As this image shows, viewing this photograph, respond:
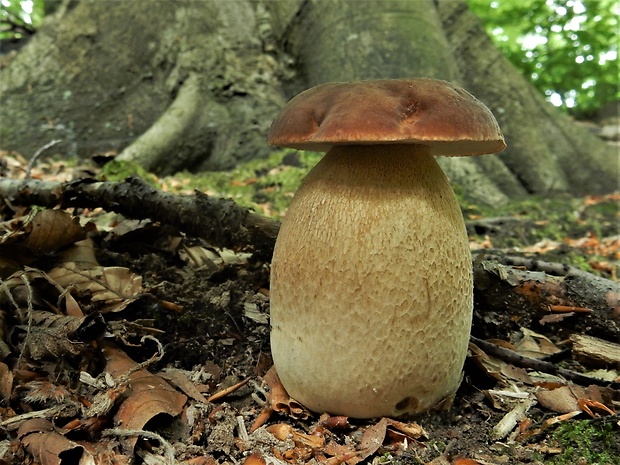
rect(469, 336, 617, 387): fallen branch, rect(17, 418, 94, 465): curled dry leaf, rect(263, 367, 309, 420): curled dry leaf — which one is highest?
rect(17, 418, 94, 465): curled dry leaf

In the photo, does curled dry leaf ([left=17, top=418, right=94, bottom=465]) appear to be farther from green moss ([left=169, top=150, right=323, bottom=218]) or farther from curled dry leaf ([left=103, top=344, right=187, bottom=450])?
green moss ([left=169, top=150, right=323, bottom=218])

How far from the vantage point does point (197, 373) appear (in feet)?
6.14

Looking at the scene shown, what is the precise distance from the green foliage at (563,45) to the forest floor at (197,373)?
10.9 meters

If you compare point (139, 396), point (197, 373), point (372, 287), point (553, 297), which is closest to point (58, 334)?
point (139, 396)

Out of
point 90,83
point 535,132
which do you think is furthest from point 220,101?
point 535,132

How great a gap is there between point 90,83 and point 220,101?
4.27 ft

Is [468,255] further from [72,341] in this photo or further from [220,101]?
[220,101]

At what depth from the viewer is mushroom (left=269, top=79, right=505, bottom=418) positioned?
1532mm

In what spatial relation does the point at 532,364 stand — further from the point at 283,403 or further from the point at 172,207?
the point at 172,207

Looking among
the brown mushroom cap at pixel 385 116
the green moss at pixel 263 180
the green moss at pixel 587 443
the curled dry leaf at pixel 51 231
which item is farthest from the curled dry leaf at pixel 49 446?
the green moss at pixel 263 180

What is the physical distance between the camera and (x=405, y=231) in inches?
62.6

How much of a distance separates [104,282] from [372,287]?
1.16m

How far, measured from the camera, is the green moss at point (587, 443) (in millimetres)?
1486

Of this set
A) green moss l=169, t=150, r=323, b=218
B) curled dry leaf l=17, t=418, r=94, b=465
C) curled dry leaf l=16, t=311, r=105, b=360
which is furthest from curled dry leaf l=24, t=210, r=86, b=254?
green moss l=169, t=150, r=323, b=218
